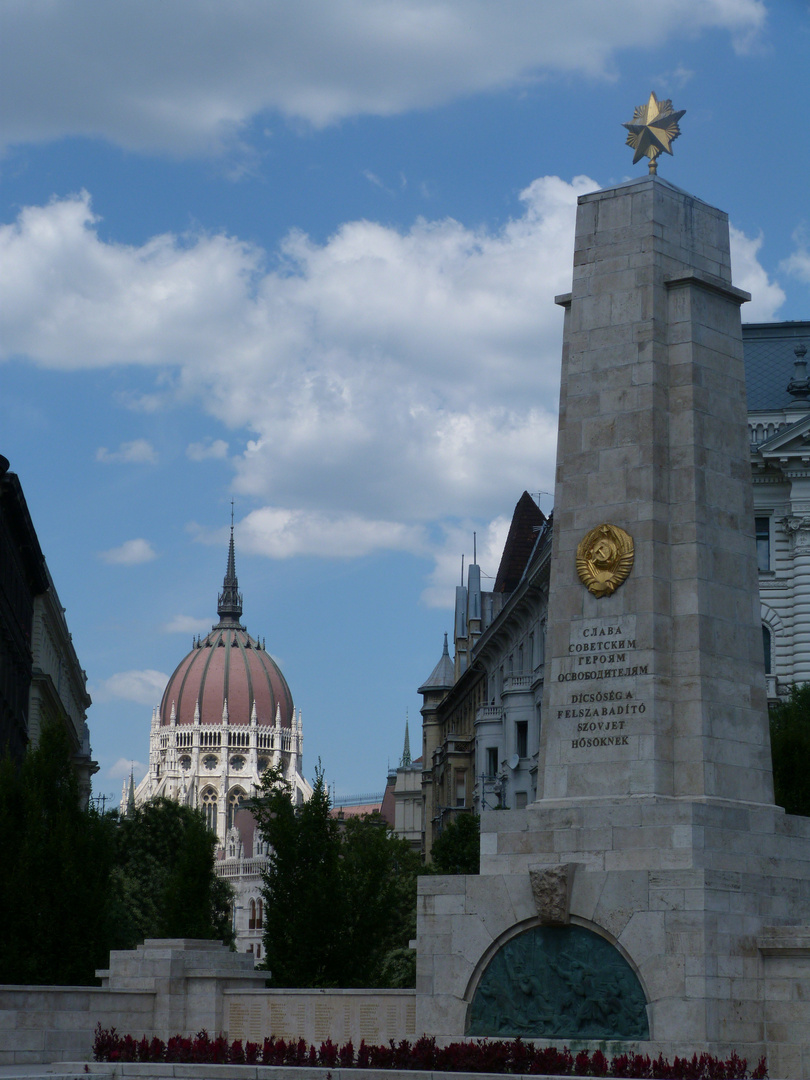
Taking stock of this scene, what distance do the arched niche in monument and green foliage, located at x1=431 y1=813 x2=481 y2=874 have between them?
1318 inches

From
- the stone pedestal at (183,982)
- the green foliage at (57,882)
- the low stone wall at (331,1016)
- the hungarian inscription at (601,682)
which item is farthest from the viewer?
the green foliage at (57,882)

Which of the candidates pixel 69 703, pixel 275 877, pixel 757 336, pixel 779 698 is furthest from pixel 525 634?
pixel 69 703

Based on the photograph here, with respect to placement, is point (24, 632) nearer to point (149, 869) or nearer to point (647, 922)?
point (149, 869)

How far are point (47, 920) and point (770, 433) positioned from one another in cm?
2860

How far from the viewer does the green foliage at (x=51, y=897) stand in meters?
39.6

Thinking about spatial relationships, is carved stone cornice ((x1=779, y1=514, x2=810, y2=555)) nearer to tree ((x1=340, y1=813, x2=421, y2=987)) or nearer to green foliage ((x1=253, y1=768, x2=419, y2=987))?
tree ((x1=340, y1=813, x2=421, y2=987))

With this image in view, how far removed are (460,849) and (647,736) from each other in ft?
120

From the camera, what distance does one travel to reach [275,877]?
141 ft

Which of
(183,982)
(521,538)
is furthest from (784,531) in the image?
(521,538)

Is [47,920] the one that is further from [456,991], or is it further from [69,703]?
[69,703]

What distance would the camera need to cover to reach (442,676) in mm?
119500

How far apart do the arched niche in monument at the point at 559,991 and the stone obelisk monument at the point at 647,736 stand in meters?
0.03

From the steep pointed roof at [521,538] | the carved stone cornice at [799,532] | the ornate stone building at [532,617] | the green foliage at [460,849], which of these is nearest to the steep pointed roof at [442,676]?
the ornate stone building at [532,617]

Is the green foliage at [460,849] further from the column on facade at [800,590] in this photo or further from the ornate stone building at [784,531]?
the column on facade at [800,590]
